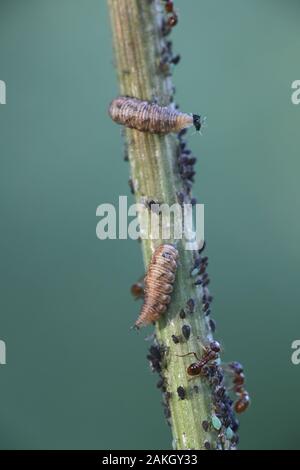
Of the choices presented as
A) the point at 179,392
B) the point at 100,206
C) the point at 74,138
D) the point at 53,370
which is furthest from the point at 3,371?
the point at 179,392

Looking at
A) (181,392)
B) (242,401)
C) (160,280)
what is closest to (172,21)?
(160,280)

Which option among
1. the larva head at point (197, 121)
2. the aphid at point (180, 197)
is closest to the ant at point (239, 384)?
the aphid at point (180, 197)

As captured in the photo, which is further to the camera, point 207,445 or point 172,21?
point 172,21

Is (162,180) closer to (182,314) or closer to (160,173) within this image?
(160,173)

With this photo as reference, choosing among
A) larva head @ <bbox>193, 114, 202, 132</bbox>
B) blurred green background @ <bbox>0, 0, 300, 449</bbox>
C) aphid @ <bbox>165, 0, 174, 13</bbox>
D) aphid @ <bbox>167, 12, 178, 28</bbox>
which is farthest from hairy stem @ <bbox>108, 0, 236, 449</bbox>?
blurred green background @ <bbox>0, 0, 300, 449</bbox>

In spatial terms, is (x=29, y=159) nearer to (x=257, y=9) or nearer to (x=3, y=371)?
(x=3, y=371)

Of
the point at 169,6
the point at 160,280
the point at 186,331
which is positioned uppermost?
the point at 169,6

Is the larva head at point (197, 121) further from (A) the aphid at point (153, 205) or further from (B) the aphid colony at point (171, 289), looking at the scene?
(A) the aphid at point (153, 205)
